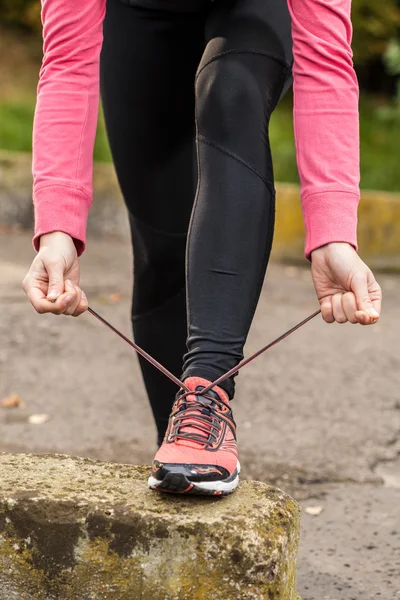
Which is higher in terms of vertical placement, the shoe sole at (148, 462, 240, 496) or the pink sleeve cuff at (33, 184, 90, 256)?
the pink sleeve cuff at (33, 184, 90, 256)

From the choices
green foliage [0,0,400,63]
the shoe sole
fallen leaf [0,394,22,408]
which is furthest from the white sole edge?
green foliage [0,0,400,63]

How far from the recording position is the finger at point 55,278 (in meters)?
1.59

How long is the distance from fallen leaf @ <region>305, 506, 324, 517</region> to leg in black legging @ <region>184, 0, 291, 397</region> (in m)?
1.02

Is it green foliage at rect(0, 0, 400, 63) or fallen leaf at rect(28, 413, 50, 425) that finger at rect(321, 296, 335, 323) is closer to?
fallen leaf at rect(28, 413, 50, 425)

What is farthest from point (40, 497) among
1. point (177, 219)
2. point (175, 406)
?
point (177, 219)

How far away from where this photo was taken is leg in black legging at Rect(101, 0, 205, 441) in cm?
211

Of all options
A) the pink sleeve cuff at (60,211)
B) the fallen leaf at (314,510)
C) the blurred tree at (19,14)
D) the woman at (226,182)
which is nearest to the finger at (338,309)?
the woman at (226,182)

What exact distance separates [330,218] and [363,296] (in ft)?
0.55

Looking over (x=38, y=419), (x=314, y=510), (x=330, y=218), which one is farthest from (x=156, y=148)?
(x=38, y=419)

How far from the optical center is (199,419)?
65.4 inches

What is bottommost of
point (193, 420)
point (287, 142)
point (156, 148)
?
point (193, 420)

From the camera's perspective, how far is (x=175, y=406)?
67.6 inches

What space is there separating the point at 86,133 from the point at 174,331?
0.70 m

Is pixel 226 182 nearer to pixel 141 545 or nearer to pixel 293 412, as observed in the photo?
pixel 141 545
